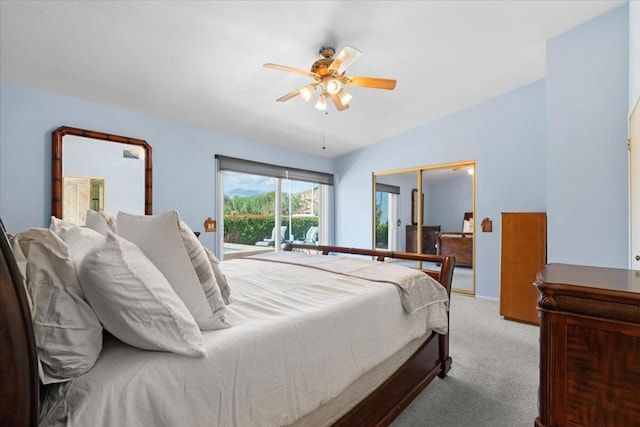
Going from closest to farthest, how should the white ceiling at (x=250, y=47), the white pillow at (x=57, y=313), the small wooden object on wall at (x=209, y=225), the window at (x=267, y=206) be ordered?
the white pillow at (x=57, y=313)
the white ceiling at (x=250, y=47)
the small wooden object on wall at (x=209, y=225)
the window at (x=267, y=206)

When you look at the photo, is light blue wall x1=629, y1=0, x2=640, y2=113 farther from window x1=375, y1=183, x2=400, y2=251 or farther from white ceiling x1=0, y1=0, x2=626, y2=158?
window x1=375, y1=183, x2=400, y2=251

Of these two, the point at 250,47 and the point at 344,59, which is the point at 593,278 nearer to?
the point at 344,59

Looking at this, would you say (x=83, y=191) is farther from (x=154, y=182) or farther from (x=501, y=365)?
(x=501, y=365)

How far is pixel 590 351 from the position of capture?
1.10 m

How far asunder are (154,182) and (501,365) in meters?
3.87

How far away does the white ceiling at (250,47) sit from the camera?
223 cm

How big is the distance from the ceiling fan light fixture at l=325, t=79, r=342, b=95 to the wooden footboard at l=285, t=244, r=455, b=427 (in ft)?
4.72

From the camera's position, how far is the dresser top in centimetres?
110

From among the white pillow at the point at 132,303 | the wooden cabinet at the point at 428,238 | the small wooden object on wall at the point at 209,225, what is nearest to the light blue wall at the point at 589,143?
the wooden cabinet at the point at 428,238

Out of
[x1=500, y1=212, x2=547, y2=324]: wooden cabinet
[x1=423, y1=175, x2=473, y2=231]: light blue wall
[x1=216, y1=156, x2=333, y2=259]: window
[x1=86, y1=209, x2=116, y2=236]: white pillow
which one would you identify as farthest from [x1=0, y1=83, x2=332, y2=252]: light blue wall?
[x1=500, y1=212, x2=547, y2=324]: wooden cabinet

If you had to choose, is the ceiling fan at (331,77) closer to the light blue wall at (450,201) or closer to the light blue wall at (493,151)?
the light blue wall at (493,151)

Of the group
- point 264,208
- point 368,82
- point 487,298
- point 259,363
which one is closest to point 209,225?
point 264,208

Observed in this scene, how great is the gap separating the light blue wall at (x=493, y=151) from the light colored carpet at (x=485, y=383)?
147cm

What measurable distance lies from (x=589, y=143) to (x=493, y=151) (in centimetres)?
144
